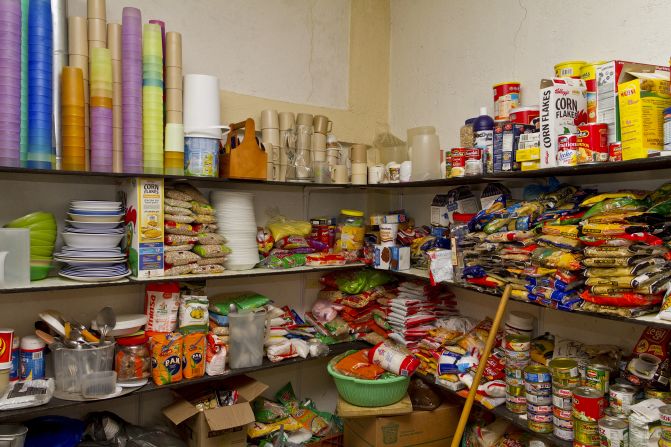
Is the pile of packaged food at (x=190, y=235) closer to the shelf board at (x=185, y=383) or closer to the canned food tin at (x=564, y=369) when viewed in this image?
the shelf board at (x=185, y=383)

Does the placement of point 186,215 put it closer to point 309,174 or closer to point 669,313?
point 309,174

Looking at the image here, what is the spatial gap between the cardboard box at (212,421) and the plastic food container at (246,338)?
0.19 metres

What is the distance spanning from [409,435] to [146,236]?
164 cm

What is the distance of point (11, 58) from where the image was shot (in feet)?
6.40

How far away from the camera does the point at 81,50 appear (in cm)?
221

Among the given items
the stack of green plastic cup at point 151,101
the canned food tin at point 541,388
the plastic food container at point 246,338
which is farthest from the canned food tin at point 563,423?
the stack of green plastic cup at point 151,101

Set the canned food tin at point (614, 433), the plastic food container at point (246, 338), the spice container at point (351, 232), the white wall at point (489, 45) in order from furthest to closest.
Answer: the spice container at point (351, 232) < the plastic food container at point (246, 338) < the white wall at point (489, 45) < the canned food tin at point (614, 433)

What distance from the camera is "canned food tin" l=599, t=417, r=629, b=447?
158 centimetres

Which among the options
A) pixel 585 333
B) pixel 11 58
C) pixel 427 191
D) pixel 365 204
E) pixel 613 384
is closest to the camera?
pixel 613 384

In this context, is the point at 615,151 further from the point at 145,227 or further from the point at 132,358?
the point at 132,358

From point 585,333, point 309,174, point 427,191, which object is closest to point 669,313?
point 585,333

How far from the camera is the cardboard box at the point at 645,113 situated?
5.30ft

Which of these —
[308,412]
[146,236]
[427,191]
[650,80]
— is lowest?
[308,412]

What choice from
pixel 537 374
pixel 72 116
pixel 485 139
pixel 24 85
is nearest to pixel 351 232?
pixel 485 139
